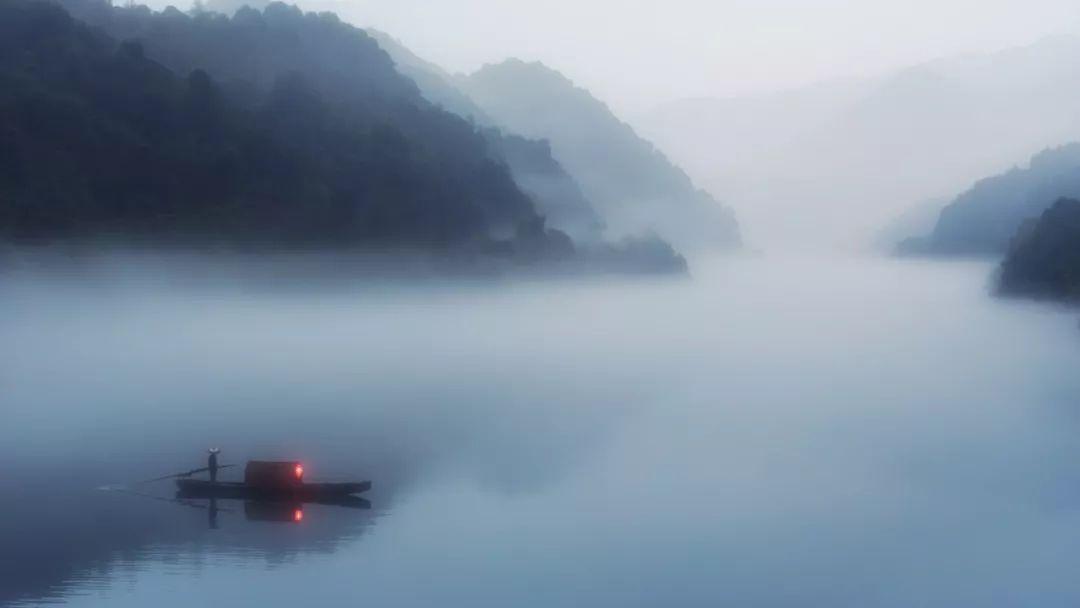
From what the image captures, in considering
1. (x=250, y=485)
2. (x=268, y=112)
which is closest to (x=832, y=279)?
(x=268, y=112)

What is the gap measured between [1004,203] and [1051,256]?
65.6 ft

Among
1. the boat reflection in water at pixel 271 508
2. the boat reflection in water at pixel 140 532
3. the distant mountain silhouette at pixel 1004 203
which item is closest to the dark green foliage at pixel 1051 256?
the distant mountain silhouette at pixel 1004 203

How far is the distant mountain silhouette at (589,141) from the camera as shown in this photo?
93.6 meters

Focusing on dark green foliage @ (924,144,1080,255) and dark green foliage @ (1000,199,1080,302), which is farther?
dark green foliage @ (924,144,1080,255)

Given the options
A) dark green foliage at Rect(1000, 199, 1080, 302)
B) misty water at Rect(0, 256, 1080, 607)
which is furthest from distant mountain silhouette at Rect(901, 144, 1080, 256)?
misty water at Rect(0, 256, 1080, 607)

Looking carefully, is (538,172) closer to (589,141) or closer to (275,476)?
(589,141)

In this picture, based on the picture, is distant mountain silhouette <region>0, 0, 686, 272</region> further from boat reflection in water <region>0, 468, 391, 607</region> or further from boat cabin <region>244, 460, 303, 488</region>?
boat cabin <region>244, 460, 303, 488</region>

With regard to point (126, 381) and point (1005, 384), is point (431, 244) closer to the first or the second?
point (126, 381)

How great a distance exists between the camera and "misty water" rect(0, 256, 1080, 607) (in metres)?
13.1

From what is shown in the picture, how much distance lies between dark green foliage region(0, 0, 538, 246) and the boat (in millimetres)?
32023

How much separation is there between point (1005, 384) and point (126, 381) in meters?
23.6

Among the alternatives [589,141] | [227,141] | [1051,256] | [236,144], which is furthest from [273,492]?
[589,141]

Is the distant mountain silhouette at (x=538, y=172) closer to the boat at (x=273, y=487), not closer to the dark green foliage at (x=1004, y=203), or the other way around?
the dark green foliage at (x=1004, y=203)

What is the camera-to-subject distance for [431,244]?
198 ft
